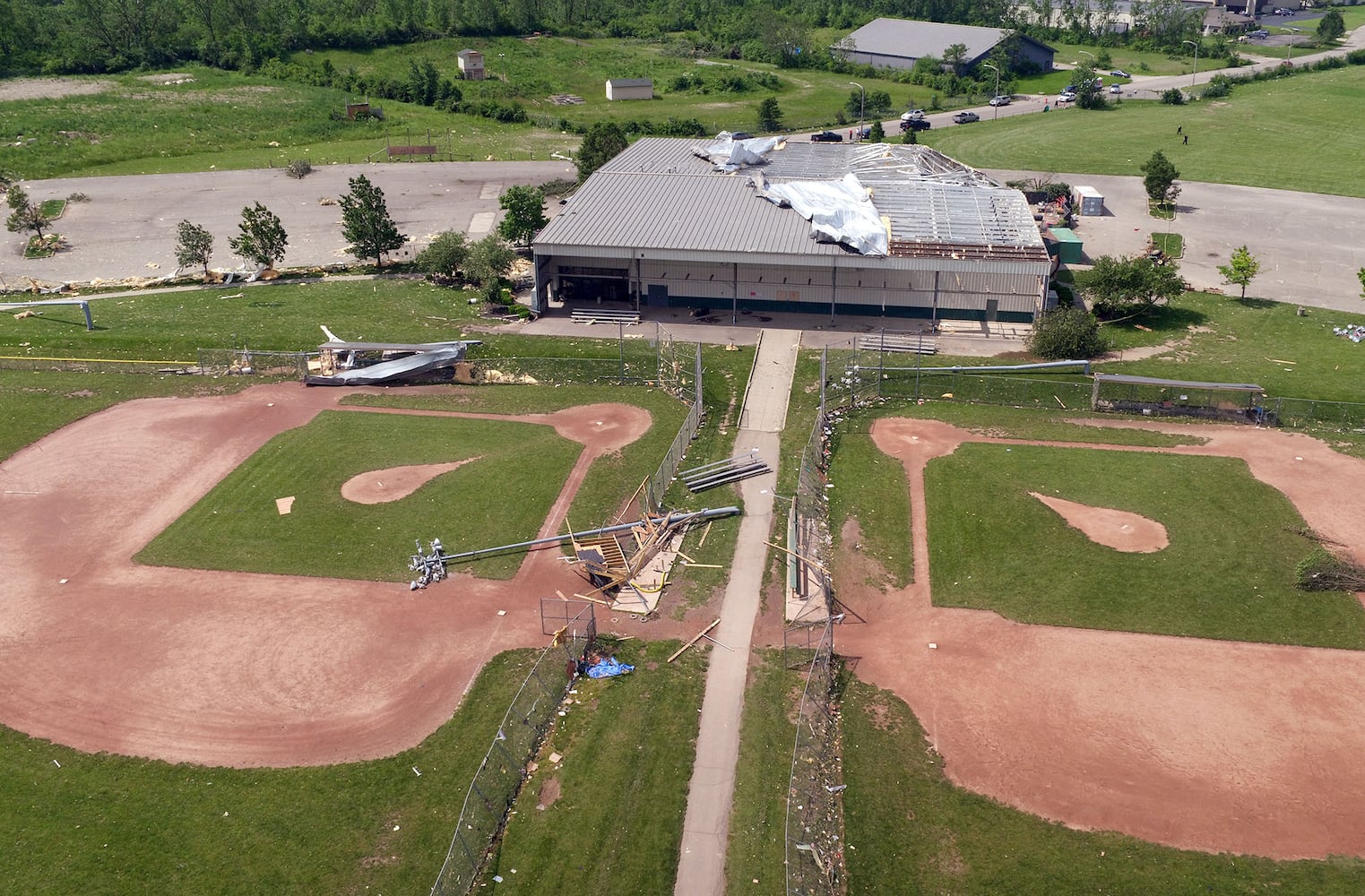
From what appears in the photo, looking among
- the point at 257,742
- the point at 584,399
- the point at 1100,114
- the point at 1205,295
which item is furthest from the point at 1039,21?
the point at 257,742

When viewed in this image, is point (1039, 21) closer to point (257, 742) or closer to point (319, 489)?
point (319, 489)

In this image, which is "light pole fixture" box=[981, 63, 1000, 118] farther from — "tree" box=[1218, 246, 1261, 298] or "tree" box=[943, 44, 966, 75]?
"tree" box=[1218, 246, 1261, 298]

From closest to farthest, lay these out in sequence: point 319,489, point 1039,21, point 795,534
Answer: point 795,534
point 319,489
point 1039,21

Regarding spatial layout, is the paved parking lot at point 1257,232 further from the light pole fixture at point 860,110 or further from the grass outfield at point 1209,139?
the light pole fixture at point 860,110

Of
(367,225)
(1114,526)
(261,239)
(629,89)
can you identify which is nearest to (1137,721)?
(1114,526)

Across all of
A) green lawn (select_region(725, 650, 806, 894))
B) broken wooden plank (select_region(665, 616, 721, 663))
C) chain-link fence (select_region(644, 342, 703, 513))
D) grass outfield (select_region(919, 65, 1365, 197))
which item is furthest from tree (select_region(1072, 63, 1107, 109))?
green lawn (select_region(725, 650, 806, 894))

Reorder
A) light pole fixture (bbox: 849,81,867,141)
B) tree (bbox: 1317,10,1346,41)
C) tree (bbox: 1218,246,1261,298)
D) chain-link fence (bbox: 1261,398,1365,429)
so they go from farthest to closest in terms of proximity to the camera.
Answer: tree (bbox: 1317,10,1346,41) → light pole fixture (bbox: 849,81,867,141) → tree (bbox: 1218,246,1261,298) → chain-link fence (bbox: 1261,398,1365,429)
